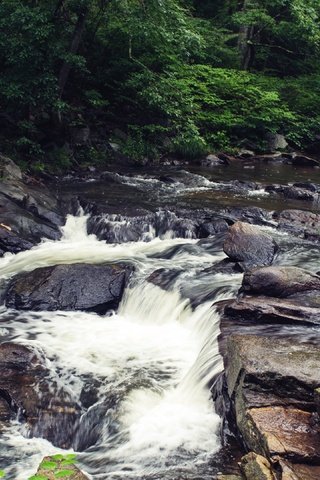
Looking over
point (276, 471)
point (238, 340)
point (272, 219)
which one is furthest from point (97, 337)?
point (272, 219)

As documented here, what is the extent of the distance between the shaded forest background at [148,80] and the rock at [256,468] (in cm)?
1248

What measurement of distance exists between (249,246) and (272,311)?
301 cm

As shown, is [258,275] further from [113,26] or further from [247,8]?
[247,8]

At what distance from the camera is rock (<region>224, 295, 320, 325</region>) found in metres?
6.63

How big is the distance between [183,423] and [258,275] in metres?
2.84

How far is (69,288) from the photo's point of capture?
893 cm

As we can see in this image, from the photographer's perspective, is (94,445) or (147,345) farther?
(147,345)

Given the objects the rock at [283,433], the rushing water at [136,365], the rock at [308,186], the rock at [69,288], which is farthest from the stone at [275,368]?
the rock at [308,186]

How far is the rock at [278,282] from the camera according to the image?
296 inches

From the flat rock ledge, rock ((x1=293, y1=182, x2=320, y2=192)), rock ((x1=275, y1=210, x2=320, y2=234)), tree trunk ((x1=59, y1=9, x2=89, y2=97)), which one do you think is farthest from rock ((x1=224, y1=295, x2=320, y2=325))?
tree trunk ((x1=59, y1=9, x2=89, y2=97))

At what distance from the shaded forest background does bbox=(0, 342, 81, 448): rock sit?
9.69 m

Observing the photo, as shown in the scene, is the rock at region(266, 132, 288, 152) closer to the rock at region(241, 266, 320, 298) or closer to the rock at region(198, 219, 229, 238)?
the rock at region(198, 219, 229, 238)

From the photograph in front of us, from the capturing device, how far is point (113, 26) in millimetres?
17609

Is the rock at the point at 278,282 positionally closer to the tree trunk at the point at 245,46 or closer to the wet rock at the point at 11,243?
the wet rock at the point at 11,243
